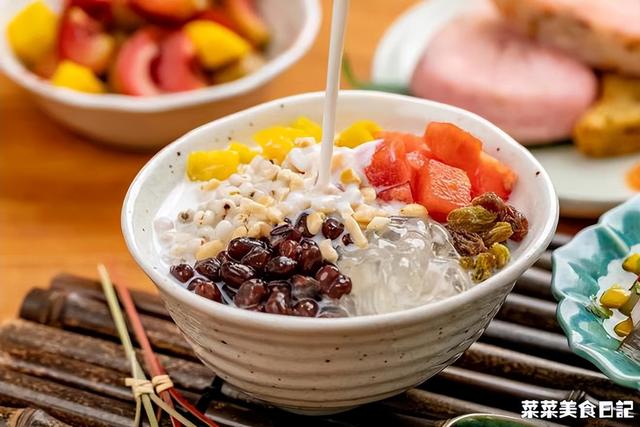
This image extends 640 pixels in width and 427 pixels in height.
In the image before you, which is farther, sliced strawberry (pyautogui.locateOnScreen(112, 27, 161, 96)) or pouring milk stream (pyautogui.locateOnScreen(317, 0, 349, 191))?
sliced strawberry (pyautogui.locateOnScreen(112, 27, 161, 96))

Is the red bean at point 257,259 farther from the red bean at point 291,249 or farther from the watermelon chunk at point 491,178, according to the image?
the watermelon chunk at point 491,178

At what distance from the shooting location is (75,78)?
7.53 ft

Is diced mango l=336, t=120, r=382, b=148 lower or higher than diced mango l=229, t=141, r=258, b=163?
higher

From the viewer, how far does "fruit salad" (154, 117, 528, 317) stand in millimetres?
1213

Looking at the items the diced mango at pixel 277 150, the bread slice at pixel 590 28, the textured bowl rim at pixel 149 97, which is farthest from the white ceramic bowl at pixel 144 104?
the diced mango at pixel 277 150

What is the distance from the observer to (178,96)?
2.21 meters

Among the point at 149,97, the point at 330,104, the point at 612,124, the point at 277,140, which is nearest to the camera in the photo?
the point at 330,104

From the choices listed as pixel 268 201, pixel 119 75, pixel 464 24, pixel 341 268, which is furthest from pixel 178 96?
pixel 341 268

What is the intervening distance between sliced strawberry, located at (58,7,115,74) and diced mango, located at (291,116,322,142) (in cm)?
103

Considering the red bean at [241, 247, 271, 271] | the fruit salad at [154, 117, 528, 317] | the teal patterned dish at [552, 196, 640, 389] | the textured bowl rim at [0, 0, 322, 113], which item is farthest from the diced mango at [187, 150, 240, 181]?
the textured bowl rim at [0, 0, 322, 113]

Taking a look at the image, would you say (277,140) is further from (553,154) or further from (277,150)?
(553,154)

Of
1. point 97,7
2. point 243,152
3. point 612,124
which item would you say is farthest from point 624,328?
point 97,7

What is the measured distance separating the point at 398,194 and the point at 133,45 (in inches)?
49.4

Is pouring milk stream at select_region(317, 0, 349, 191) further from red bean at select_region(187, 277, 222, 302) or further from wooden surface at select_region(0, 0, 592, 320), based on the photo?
wooden surface at select_region(0, 0, 592, 320)
